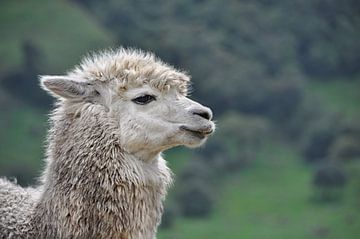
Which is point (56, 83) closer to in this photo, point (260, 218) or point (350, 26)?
point (350, 26)

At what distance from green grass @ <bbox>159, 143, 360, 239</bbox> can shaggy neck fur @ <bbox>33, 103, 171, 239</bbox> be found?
99.4ft

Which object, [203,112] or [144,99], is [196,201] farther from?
[203,112]

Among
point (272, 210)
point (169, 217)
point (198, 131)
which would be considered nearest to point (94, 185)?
point (198, 131)

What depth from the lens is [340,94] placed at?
52.4 m

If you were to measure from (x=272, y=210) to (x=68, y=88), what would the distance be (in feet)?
115

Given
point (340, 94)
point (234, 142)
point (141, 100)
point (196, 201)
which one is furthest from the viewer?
point (340, 94)

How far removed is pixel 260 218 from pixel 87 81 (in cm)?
3391

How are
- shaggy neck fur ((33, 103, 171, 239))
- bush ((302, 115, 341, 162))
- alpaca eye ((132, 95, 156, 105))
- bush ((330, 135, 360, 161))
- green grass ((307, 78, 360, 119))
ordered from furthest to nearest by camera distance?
bush ((302, 115, 341, 162)) → bush ((330, 135, 360, 161)) → green grass ((307, 78, 360, 119)) → alpaca eye ((132, 95, 156, 105)) → shaggy neck fur ((33, 103, 171, 239))

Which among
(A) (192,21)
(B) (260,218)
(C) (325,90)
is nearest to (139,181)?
(B) (260,218)

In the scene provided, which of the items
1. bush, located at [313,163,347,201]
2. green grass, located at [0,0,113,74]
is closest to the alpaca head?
bush, located at [313,163,347,201]

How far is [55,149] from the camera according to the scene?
8.08m

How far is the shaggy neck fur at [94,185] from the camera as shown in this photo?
7.81 metres

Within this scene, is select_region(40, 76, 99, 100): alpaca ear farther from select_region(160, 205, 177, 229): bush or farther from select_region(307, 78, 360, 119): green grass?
select_region(307, 78, 360, 119): green grass

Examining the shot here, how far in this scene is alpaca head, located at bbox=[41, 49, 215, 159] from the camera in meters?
7.98
